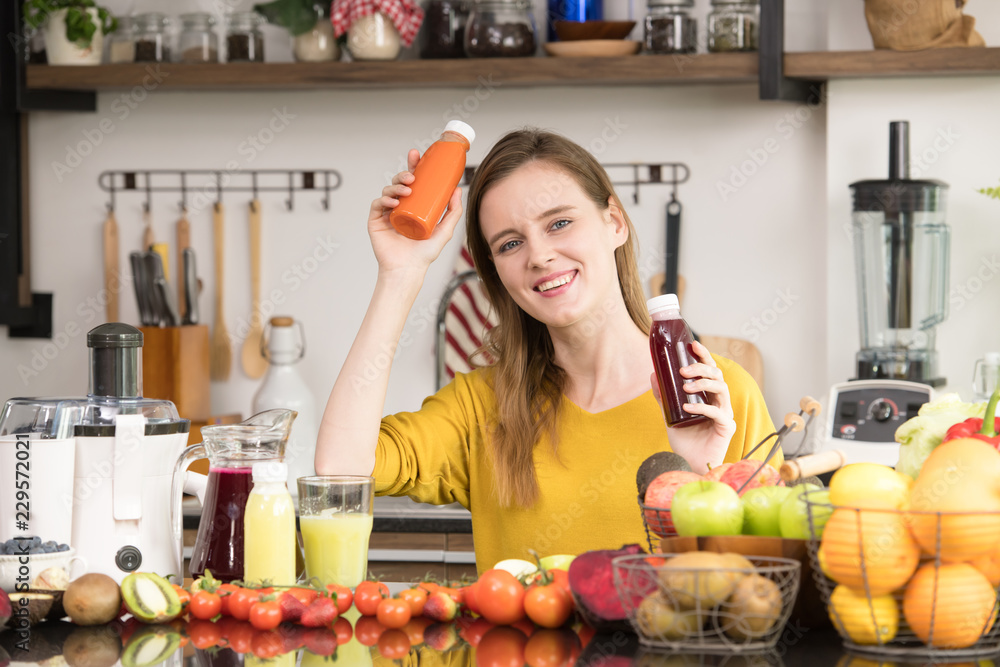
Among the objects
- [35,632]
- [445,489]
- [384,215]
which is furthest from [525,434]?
[35,632]

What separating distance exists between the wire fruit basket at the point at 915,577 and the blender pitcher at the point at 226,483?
0.61 metres

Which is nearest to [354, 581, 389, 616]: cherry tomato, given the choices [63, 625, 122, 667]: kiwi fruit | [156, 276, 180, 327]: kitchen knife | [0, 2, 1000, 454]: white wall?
[63, 625, 122, 667]: kiwi fruit

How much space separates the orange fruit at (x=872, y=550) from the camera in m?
0.79

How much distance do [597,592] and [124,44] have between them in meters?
2.36

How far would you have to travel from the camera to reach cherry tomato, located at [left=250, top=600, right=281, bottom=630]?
3.18ft

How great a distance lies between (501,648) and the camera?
88 cm

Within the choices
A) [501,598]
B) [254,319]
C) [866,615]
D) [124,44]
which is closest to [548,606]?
[501,598]

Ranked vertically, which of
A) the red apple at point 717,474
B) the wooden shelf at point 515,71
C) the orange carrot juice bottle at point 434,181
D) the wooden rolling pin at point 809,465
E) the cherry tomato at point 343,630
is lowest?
the cherry tomato at point 343,630

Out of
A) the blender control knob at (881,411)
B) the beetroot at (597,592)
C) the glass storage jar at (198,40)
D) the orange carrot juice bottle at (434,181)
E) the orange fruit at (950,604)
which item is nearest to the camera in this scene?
the orange fruit at (950,604)

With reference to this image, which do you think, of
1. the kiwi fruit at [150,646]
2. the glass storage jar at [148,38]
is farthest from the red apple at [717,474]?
the glass storage jar at [148,38]

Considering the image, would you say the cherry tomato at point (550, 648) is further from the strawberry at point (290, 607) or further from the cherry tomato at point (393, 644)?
the strawberry at point (290, 607)

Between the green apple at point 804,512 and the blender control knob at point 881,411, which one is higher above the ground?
the green apple at point 804,512

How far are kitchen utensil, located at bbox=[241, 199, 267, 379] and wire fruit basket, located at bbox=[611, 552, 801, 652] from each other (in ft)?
7.16

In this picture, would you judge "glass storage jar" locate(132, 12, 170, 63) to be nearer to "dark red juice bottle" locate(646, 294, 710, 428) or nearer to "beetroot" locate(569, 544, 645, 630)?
"dark red juice bottle" locate(646, 294, 710, 428)
